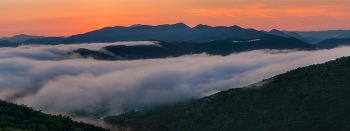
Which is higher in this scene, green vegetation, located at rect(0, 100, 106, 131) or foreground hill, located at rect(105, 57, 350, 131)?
green vegetation, located at rect(0, 100, 106, 131)

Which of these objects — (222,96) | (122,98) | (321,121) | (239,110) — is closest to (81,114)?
(122,98)

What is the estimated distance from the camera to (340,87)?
250 ft

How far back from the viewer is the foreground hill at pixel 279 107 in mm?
67438

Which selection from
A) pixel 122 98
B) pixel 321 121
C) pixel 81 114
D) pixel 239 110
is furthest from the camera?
pixel 122 98

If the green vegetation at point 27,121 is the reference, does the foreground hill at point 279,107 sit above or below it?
below

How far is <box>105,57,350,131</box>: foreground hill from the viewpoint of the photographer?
6744 cm

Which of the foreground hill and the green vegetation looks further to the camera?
the foreground hill

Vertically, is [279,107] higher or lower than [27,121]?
lower

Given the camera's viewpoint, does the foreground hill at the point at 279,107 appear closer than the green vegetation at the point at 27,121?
No

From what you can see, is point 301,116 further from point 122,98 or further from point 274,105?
point 122,98

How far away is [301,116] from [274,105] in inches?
384

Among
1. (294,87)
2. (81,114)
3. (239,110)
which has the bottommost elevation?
(81,114)

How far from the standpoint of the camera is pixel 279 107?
76812mm

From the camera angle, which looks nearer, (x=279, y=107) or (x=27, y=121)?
(x=27, y=121)
